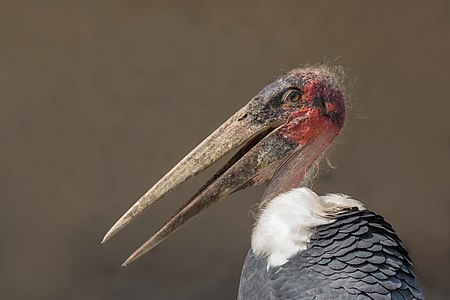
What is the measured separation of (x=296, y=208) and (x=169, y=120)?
1926 mm

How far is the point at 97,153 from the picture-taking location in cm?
385

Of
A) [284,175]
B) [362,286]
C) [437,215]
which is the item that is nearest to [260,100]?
[284,175]

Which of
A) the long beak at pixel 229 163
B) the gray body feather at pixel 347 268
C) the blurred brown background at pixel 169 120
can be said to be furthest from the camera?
the blurred brown background at pixel 169 120

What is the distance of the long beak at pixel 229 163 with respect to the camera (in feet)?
7.00

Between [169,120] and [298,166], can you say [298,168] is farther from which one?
[169,120]

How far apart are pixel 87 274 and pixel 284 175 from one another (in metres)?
1.92

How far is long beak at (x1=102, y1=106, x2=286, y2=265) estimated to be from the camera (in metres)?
2.13

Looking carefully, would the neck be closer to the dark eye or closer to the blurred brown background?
the dark eye

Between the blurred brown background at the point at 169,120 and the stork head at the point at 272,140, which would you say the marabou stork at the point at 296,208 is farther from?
the blurred brown background at the point at 169,120

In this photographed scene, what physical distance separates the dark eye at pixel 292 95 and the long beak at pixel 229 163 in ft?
0.20

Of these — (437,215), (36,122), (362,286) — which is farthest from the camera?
(437,215)

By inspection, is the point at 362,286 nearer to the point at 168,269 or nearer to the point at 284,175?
the point at 284,175

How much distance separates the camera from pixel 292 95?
217cm

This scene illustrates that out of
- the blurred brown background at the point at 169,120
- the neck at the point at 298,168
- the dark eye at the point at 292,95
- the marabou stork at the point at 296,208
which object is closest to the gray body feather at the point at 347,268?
the marabou stork at the point at 296,208
